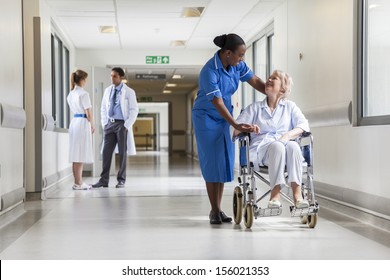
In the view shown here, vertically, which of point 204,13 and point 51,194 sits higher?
point 204,13

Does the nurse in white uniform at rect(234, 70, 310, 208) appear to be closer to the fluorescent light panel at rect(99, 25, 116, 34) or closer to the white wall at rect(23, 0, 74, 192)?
the white wall at rect(23, 0, 74, 192)

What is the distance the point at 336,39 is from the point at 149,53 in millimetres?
7427

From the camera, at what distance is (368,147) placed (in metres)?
4.88

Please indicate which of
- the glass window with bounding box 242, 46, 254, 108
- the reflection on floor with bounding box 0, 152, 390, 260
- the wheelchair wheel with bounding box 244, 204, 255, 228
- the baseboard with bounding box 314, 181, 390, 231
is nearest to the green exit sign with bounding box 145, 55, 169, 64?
the glass window with bounding box 242, 46, 254, 108

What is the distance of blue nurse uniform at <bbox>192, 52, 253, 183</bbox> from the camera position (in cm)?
465

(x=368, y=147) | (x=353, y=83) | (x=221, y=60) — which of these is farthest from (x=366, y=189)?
(x=221, y=60)

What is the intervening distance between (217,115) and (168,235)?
1.00 meters

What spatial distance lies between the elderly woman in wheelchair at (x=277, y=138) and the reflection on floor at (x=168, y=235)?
0.32 meters

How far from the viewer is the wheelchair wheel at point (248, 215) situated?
436 centimetres

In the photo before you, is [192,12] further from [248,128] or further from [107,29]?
[248,128]

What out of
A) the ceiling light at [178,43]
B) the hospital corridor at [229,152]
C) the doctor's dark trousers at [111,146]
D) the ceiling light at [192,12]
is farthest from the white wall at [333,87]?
the ceiling light at [178,43]

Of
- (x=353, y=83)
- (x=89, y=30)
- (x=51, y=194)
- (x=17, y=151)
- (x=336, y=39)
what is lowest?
(x=51, y=194)

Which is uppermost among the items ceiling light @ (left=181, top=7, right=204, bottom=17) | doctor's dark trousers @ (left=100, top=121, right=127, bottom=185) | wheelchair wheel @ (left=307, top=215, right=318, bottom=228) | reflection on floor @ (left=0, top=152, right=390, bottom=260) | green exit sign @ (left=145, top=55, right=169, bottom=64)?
ceiling light @ (left=181, top=7, right=204, bottom=17)
